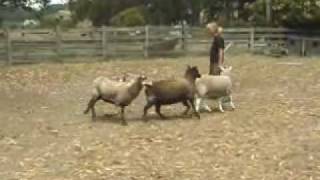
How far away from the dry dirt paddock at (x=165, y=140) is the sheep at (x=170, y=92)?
311mm

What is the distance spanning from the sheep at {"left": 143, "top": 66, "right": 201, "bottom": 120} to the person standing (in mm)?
1306

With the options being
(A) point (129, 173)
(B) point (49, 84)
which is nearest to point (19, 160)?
(A) point (129, 173)

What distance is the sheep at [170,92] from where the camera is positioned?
1171 centimetres

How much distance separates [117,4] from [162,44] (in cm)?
2999

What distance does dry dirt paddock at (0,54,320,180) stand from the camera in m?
8.66

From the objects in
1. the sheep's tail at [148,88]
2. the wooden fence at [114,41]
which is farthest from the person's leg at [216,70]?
the wooden fence at [114,41]

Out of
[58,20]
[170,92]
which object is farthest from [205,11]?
[170,92]

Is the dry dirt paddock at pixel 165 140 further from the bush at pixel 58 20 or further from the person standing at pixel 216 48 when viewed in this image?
the bush at pixel 58 20

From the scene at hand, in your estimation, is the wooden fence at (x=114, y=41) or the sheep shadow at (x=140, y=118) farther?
the wooden fence at (x=114, y=41)

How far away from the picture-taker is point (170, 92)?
1174 centimetres

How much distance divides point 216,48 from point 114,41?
47.2ft

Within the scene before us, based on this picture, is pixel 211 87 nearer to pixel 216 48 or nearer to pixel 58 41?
pixel 216 48

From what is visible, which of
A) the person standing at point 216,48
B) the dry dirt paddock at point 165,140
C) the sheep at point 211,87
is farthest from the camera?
the person standing at point 216,48

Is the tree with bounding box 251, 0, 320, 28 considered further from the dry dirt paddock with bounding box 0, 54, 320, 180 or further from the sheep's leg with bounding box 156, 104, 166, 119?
the sheep's leg with bounding box 156, 104, 166, 119
